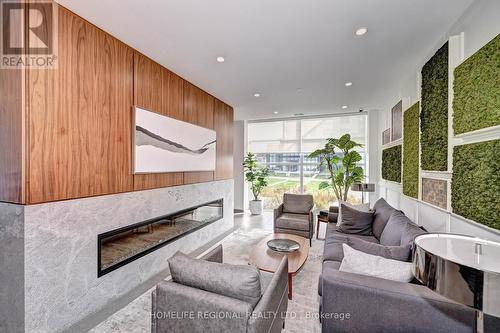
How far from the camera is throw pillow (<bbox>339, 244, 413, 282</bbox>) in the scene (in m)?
1.57

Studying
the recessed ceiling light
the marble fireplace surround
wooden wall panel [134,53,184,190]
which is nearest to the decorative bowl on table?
the marble fireplace surround

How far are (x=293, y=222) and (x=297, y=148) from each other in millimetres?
2852

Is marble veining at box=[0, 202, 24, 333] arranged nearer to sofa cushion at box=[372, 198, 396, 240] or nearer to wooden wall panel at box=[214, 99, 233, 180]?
wooden wall panel at box=[214, 99, 233, 180]

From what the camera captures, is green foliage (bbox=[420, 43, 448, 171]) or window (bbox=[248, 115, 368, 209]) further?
window (bbox=[248, 115, 368, 209])

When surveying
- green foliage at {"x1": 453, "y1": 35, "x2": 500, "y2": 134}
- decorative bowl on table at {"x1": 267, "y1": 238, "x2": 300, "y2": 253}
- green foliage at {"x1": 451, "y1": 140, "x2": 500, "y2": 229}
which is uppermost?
green foliage at {"x1": 453, "y1": 35, "x2": 500, "y2": 134}

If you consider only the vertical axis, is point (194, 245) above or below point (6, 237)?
below

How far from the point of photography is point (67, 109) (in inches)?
76.4

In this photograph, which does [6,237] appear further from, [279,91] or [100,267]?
[279,91]

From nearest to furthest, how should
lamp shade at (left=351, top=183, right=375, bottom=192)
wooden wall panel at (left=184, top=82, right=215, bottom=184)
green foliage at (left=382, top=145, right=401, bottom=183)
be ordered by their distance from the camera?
wooden wall panel at (left=184, top=82, right=215, bottom=184) < green foliage at (left=382, top=145, right=401, bottom=183) < lamp shade at (left=351, top=183, right=375, bottom=192)

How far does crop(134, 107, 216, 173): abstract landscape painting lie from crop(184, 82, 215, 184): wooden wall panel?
110 millimetres

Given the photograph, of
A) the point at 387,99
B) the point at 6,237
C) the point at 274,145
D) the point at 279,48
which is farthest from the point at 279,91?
the point at 6,237

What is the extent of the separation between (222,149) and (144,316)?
3166 millimetres

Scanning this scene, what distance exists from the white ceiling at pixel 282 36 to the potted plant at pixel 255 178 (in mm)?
3013

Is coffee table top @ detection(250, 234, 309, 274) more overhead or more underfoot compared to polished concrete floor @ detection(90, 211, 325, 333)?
more overhead
